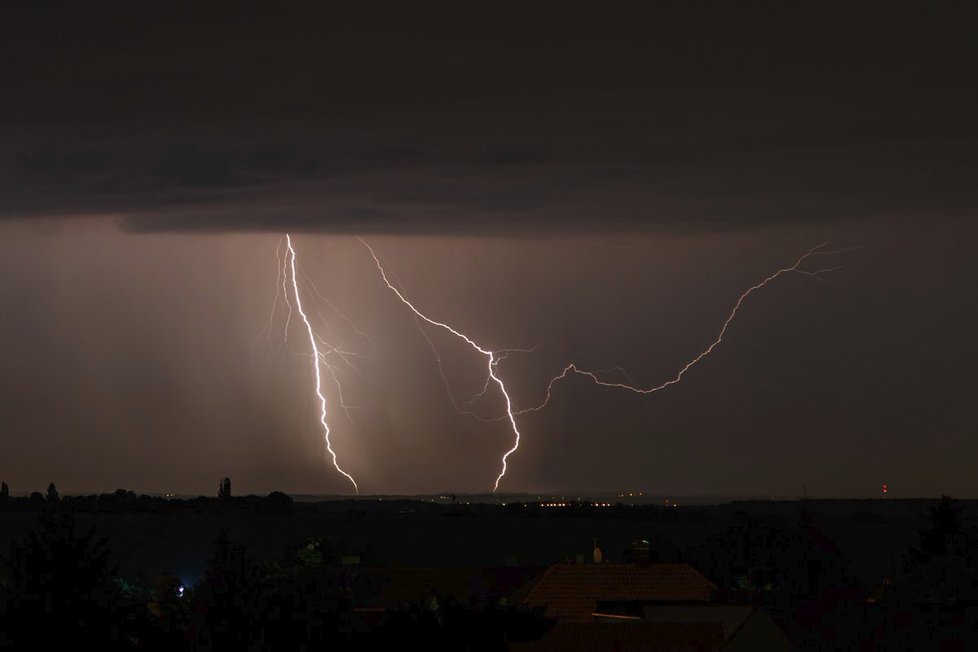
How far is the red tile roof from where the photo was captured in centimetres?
7094

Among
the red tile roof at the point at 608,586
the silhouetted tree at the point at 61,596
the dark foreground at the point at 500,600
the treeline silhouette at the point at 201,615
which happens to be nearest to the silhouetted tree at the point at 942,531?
the dark foreground at the point at 500,600

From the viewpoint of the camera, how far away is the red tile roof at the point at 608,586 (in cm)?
7094

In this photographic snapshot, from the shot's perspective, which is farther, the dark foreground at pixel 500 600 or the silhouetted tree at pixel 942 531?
the silhouetted tree at pixel 942 531

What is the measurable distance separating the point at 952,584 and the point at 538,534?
106688 millimetres

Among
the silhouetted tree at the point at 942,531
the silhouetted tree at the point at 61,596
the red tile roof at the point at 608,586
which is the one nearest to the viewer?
the silhouetted tree at the point at 61,596

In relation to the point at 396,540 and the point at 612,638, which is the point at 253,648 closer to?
the point at 612,638

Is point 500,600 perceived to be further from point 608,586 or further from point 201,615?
point 201,615

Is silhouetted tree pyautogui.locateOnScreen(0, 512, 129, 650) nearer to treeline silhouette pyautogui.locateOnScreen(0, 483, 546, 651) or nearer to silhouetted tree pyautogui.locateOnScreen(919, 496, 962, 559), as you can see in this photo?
treeline silhouette pyautogui.locateOnScreen(0, 483, 546, 651)

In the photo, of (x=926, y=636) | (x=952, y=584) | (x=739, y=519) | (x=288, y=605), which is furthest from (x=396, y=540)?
(x=288, y=605)

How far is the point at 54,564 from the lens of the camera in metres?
38.0

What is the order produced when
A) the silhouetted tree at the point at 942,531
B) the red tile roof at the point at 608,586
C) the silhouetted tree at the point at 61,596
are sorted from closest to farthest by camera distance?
the silhouetted tree at the point at 61,596
the red tile roof at the point at 608,586
the silhouetted tree at the point at 942,531

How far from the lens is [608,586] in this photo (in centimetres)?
7319

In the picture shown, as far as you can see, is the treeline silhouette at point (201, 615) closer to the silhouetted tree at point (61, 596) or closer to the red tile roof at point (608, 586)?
the silhouetted tree at point (61, 596)

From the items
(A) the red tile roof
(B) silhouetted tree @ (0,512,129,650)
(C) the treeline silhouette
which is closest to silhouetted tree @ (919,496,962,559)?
(A) the red tile roof
